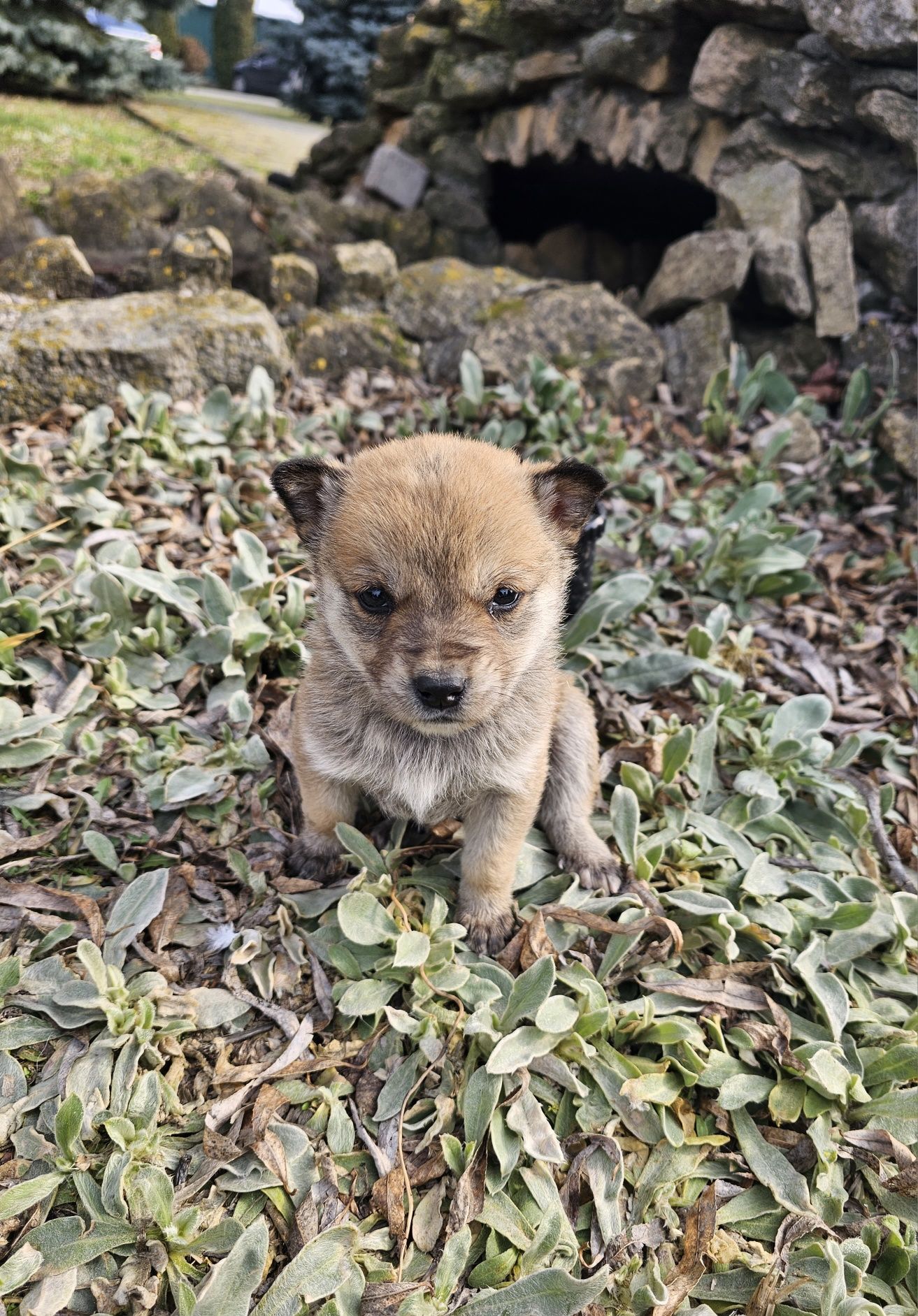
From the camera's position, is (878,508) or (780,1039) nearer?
(780,1039)

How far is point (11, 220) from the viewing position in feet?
23.0

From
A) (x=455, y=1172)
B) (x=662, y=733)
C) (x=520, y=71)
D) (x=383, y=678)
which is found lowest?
(x=455, y=1172)

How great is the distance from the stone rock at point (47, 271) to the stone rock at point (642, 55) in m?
4.65

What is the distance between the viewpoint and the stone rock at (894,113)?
5.68 metres

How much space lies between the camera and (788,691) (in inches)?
174

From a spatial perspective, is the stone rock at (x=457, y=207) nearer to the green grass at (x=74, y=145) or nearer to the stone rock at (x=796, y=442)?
the green grass at (x=74, y=145)

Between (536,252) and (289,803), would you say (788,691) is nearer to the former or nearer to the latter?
(289,803)

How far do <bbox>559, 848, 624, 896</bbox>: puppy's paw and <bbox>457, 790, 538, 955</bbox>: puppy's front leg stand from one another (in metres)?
0.35

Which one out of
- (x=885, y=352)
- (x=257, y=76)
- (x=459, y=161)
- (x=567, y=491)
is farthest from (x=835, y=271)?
(x=257, y=76)

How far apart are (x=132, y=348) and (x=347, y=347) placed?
1.77 metres

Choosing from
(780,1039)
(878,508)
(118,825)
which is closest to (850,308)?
(878,508)

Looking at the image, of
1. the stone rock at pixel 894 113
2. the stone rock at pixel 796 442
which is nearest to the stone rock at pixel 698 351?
the stone rock at pixel 796 442

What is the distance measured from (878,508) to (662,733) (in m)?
2.83

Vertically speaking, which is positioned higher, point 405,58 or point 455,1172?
point 405,58
